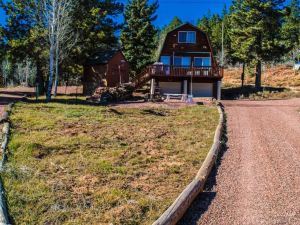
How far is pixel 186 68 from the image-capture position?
34.8 metres

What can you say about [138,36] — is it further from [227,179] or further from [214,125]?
[227,179]

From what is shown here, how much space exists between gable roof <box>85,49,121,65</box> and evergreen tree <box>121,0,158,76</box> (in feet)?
7.51

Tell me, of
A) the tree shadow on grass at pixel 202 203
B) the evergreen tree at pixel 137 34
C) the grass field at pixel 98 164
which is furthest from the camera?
the evergreen tree at pixel 137 34

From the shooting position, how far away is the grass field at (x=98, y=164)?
841 cm

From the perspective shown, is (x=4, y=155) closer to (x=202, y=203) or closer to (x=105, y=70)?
(x=202, y=203)

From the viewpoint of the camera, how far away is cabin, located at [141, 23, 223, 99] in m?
34.8

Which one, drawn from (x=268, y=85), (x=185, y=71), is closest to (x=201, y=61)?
(x=185, y=71)

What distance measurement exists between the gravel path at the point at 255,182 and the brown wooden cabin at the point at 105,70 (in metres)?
23.6

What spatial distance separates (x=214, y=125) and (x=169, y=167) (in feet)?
20.3

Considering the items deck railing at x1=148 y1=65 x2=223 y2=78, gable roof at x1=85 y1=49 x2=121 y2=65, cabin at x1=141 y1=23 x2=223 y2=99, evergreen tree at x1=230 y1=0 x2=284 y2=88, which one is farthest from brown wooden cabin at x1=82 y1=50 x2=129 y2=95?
evergreen tree at x1=230 y1=0 x2=284 y2=88

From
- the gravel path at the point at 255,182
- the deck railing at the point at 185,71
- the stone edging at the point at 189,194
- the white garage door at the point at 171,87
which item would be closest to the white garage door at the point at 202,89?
the white garage door at the point at 171,87

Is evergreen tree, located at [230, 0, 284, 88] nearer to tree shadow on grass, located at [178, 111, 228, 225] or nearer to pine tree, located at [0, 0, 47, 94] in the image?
pine tree, located at [0, 0, 47, 94]

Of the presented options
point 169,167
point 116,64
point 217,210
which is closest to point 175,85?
point 116,64

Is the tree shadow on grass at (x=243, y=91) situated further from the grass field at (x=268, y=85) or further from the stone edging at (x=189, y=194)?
the stone edging at (x=189, y=194)
